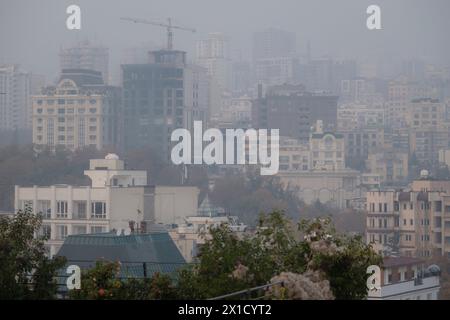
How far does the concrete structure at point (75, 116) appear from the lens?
32.3 m

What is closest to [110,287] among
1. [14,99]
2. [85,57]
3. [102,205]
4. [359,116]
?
[102,205]

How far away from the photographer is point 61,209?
67.2 ft

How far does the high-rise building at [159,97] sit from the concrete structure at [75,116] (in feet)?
1.80

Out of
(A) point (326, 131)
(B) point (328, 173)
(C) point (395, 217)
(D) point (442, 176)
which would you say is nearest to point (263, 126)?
(A) point (326, 131)

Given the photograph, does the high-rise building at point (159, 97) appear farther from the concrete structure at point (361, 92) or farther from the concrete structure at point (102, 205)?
the concrete structure at point (102, 205)

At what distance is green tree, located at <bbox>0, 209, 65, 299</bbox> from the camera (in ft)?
21.7

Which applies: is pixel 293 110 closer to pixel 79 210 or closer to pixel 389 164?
pixel 389 164

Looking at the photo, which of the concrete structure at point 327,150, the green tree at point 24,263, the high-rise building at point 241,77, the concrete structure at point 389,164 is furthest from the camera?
the high-rise building at point 241,77

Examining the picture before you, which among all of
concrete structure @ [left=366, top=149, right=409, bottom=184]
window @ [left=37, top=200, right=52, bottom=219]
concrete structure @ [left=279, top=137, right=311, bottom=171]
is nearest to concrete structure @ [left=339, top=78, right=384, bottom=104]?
concrete structure @ [left=366, top=149, right=409, bottom=184]

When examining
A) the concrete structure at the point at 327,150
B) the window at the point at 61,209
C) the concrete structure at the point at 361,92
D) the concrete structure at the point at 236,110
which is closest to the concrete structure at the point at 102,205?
the window at the point at 61,209

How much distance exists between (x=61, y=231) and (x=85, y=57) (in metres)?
14.9
